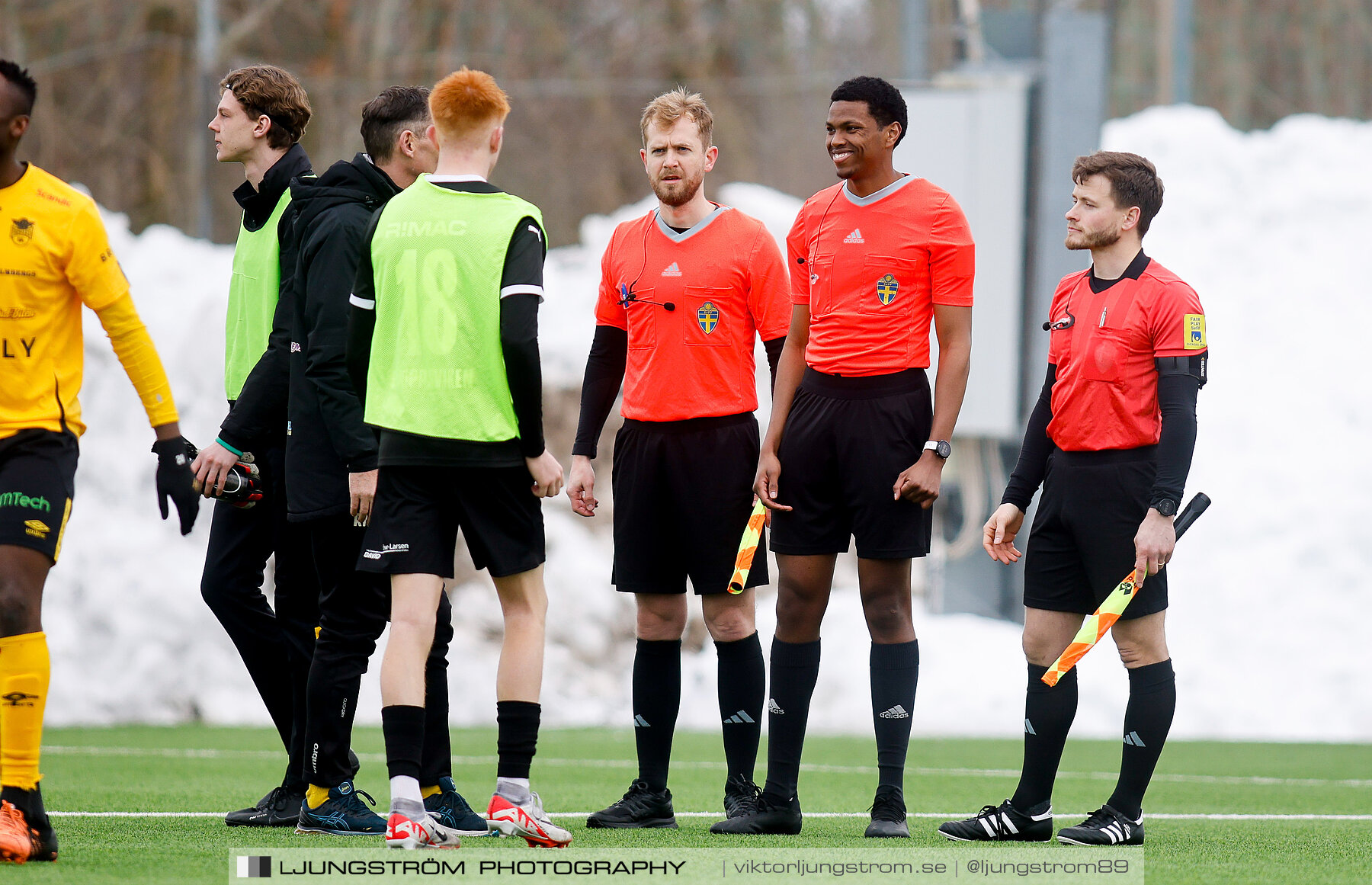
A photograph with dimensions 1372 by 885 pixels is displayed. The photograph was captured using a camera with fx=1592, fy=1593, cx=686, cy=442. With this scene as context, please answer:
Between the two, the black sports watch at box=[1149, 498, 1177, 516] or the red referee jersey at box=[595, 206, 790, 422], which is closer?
the black sports watch at box=[1149, 498, 1177, 516]

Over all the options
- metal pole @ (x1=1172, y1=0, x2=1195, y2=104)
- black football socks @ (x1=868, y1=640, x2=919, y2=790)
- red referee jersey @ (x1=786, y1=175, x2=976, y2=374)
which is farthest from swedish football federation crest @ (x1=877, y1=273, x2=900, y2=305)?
metal pole @ (x1=1172, y1=0, x2=1195, y2=104)

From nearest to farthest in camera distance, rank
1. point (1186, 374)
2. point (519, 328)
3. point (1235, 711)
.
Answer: point (519, 328) < point (1186, 374) < point (1235, 711)

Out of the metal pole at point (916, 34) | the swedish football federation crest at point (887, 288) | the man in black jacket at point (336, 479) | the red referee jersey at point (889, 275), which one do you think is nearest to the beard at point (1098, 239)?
the red referee jersey at point (889, 275)

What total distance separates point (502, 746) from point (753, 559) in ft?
3.55

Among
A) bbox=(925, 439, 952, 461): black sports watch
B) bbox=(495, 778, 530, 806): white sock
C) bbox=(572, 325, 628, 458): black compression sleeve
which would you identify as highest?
bbox=(572, 325, 628, 458): black compression sleeve

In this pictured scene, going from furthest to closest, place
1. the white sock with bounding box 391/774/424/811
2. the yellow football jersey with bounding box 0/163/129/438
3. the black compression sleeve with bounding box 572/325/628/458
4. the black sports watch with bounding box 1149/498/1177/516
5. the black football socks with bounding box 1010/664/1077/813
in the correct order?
the black compression sleeve with bounding box 572/325/628/458, the black football socks with bounding box 1010/664/1077/813, the black sports watch with bounding box 1149/498/1177/516, the yellow football jersey with bounding box 0/163/129/438, the white sock with bounding box 391/774/424/811

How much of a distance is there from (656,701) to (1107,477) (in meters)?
1.66

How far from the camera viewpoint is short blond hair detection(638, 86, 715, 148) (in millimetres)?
5277

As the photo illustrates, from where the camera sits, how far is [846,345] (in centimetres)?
519

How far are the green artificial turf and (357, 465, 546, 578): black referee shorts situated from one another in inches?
31.9

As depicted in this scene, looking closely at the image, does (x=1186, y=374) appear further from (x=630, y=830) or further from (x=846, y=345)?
(x=630, y=830)

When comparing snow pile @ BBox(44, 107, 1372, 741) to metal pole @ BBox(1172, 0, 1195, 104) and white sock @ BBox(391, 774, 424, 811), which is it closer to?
metal pole @ BBox(1172, 0, 1195, 104)

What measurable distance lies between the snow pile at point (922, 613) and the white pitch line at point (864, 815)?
422cm

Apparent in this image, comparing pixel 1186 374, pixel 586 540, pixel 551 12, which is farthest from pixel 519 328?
pixel 551 12
